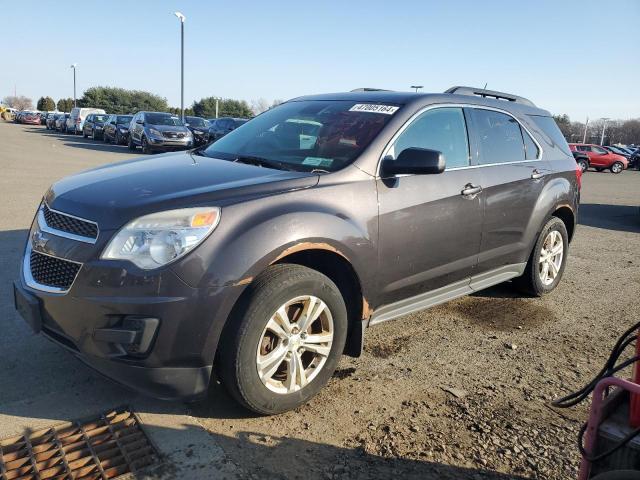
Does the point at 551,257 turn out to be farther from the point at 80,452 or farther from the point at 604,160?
the point at 604,160

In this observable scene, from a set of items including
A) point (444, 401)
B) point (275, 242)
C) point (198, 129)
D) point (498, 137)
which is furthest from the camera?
point (198, 129)

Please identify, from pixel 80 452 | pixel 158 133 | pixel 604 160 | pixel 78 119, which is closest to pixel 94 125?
pixel 78 119

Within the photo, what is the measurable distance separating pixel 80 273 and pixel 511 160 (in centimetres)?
352

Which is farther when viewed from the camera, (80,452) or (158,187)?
(158,187)

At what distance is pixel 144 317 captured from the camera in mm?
2541

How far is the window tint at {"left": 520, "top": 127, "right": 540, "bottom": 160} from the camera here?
4844mm

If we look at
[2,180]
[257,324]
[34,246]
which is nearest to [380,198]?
[257,324]

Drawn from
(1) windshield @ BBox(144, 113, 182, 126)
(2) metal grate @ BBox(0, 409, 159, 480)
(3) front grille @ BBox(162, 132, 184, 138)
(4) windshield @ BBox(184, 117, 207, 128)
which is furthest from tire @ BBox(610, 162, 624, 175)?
(2) metal grate @ BBox(0, 409, 159, 480)

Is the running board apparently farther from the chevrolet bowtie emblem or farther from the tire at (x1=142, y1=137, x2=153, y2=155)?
the tire at (x1=142, y1=137, x2=153, y2=155)

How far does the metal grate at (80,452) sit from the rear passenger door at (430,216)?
168 centimetres

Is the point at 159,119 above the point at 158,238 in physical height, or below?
above

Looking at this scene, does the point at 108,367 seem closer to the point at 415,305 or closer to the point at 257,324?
the point at 257,324

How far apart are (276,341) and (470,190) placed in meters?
1.94

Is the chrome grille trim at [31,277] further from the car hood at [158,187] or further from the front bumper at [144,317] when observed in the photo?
the car hood at [158,187]
